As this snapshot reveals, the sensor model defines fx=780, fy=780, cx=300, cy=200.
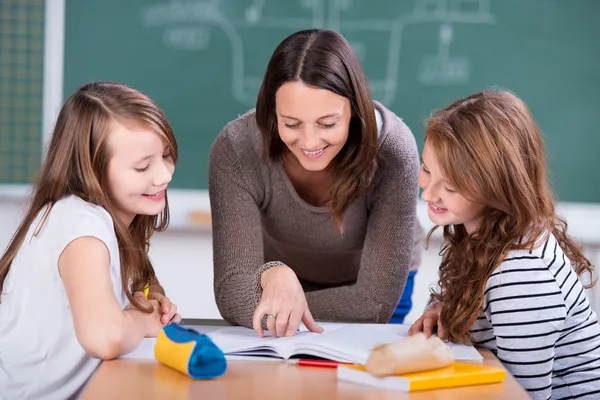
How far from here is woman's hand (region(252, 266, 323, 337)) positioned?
53.0 inches

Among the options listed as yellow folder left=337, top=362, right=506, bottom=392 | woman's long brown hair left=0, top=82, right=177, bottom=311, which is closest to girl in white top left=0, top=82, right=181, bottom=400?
woman's long brown hair left=0, top=82, right=177, bottom=311

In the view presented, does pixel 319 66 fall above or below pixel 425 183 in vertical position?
above

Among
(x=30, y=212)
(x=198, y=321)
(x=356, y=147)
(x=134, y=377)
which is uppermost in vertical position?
→ (x=356, y=147)

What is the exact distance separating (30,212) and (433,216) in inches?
28.9

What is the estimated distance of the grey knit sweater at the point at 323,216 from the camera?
1652mm

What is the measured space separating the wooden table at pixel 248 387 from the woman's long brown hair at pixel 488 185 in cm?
27

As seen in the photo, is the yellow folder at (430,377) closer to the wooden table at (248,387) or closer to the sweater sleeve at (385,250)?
the wooden table at (248,387)

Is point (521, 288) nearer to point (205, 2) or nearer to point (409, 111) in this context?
point (409, 111)

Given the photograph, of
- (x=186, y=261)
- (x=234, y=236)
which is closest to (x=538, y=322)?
(x=234, y=236)

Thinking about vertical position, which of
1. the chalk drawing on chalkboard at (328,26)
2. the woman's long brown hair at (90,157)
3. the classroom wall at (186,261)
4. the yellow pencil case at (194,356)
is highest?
the chalk drawing on chalkboard at (328,26)

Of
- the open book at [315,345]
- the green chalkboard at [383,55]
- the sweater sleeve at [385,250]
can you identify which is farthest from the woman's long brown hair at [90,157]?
the green chalkboard at [383,55]

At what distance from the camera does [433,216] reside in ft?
4.77

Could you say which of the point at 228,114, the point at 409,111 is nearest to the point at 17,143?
the point at 228,114

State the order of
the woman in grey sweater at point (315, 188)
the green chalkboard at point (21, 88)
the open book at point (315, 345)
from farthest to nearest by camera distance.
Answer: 1. the green chalkboard at point (21, 88)
2. the woman in grey sweater at point (315, 188)
3. the open book at point (315, 345)
